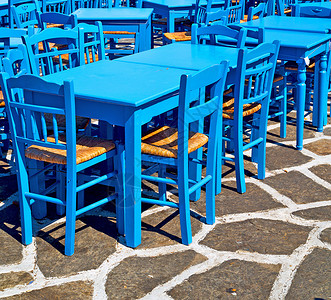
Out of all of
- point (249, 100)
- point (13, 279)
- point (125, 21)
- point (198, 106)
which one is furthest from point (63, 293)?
point (125, 21)

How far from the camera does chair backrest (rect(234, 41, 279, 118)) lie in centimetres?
404

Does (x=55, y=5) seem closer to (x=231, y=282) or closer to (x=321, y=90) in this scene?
(x=321, y=90)

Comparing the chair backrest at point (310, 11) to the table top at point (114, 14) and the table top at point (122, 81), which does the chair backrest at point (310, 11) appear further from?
the table top at point (122, 81)

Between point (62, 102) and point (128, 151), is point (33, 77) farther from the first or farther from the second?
point (128, 151)

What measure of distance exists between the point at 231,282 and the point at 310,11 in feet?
15.1

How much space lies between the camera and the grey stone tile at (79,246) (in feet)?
10.7

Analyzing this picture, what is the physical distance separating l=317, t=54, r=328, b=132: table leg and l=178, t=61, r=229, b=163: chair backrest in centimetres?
205

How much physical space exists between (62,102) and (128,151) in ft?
1.64

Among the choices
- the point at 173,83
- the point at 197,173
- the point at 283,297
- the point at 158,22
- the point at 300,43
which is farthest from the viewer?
the point at 158,22

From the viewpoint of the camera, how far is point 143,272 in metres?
3.21

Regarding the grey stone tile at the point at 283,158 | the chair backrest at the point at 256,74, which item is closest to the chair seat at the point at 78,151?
the chair backrest at the point at 256,74

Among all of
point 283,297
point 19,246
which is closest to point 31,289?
point 19,246

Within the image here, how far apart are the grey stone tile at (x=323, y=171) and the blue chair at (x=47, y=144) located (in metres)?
1.93

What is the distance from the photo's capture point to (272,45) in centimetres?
433
